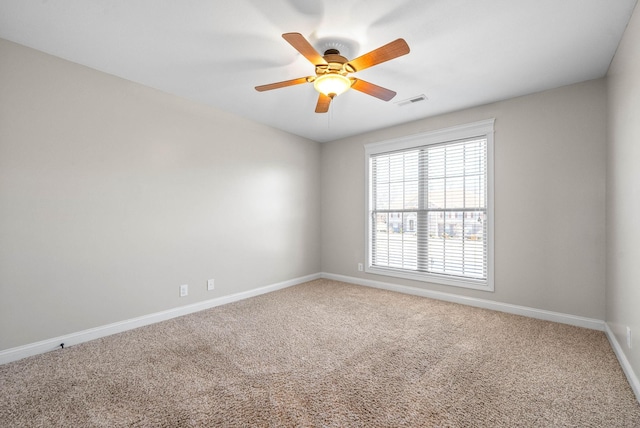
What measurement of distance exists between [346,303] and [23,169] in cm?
338

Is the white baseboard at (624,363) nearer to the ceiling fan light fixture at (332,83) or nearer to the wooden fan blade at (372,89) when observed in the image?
the wooden fan blade at (372,89)

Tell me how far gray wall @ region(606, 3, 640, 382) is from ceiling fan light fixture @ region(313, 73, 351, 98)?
186 cm

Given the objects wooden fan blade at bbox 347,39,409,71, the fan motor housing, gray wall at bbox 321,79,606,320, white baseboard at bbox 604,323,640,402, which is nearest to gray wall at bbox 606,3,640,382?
white baseboard at bbox 604,323,640,402

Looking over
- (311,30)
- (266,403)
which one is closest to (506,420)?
(266,403)

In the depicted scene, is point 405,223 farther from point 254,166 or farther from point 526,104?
point 254,166

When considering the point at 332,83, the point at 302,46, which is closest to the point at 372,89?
the point at 332,83

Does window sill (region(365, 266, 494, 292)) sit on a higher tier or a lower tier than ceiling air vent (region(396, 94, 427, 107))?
lower

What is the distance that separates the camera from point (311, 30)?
2.12 metres

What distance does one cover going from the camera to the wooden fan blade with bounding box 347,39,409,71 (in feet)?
5.86

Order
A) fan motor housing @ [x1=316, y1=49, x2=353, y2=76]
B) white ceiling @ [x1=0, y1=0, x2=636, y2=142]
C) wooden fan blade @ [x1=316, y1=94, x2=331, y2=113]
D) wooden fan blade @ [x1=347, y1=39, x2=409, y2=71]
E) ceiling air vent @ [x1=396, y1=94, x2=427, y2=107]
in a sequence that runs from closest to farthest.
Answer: wooden fan blade @ [x1=347, y1=39, x2=409, y2=71] < white ceiling @ [x1=0, y1=0, x2=636, y2=142] < fan motor housing @ [x1=316, y1=49, x2=353, y2=76] < wooden fan blade @ [x1=316, y1=94, x2=331, y2=113] < ceiling air vent @ [x1=396, y1=94, x2=427, y2=107]

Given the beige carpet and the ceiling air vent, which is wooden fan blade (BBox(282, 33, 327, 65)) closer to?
the ceiling air vent

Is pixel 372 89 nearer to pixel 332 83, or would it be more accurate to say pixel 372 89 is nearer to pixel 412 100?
pixel 332 83

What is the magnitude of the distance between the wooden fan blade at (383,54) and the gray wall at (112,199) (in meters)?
2.22

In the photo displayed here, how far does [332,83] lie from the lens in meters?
2.33
